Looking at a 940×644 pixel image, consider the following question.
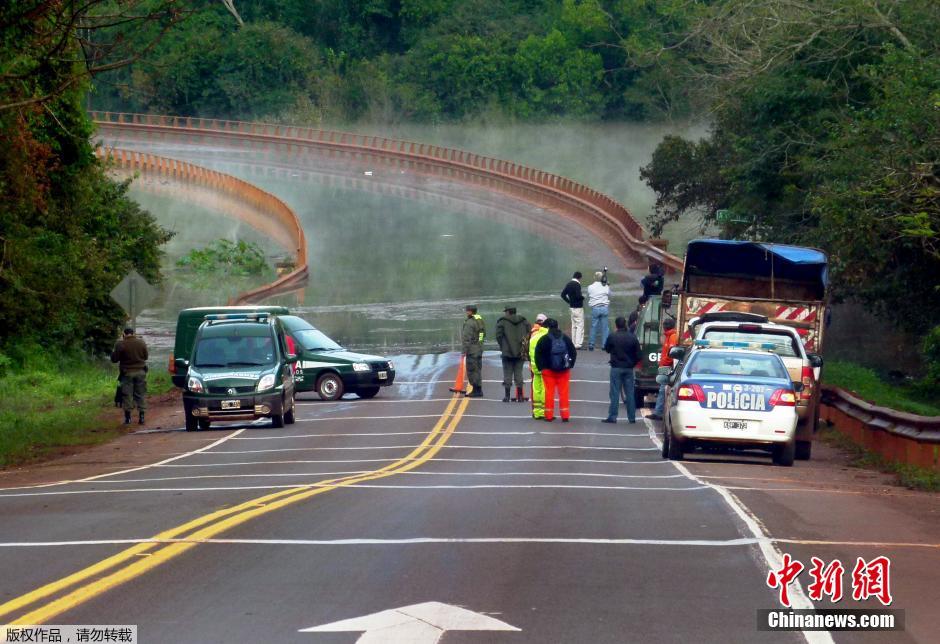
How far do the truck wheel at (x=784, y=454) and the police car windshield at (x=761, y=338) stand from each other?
2.57 meters

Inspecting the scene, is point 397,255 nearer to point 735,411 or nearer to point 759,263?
point 759,263

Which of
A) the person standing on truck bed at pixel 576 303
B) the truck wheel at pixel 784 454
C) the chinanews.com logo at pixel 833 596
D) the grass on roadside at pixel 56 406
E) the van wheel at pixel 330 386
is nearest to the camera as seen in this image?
the chinanews.com logo at pixel 833 596

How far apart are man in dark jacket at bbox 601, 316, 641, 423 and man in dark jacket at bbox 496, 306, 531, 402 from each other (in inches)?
115

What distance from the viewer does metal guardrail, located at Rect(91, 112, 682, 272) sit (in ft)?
201

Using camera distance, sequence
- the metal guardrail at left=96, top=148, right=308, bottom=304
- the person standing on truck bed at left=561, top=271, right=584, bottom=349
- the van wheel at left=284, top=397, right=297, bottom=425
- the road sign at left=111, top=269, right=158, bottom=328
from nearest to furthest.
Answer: the van wheel at left=284, top=397, right=297, bottom=425, the road sign at left=111, top=269, right=158, bottom=328, the person standing on truck bed at left=561, top=271, right=584, bottom=349, the metal guardrail at left=96, top=148, right=308, bottom=304

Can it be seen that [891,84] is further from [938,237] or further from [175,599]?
[175,599]

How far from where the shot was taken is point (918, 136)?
87.5ft

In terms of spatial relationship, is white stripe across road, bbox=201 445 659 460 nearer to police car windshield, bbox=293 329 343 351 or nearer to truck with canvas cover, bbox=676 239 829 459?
truck with canvas cover, bbox=676 239 829 459

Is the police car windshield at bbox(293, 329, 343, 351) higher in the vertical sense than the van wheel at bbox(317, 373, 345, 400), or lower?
higher

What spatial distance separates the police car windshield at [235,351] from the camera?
24323 mm

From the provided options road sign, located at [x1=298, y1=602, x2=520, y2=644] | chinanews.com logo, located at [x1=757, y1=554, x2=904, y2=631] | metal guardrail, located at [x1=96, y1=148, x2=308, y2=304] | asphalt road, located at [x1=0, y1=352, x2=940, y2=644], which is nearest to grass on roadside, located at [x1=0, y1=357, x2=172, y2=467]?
asphalt road, located at [x1=0, y1=352, x2=940, y2=644]

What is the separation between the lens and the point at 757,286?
84.1 feet

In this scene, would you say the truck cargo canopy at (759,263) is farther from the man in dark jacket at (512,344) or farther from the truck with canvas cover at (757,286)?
the man in dark jacket at (512,344)

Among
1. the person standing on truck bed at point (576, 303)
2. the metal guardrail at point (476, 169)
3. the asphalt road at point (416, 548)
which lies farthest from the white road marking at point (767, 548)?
the metal guardrail at point (476, 169)
